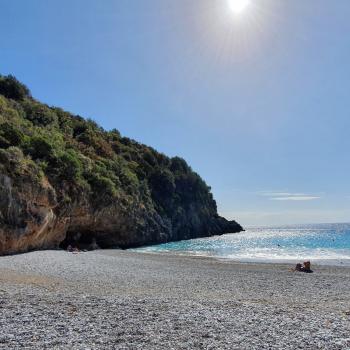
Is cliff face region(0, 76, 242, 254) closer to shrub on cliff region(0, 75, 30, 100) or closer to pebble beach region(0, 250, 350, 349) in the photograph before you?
shrub on cliff region(0, 75, 30, 100)

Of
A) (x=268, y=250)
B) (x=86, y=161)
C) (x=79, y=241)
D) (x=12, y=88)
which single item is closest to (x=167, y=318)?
(x=79, y=241)

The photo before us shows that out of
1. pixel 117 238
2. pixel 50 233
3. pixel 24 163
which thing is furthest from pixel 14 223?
pixel 117 238

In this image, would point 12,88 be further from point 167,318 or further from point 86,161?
point 167,318

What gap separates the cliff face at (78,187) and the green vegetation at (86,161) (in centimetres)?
11

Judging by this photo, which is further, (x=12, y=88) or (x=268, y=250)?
(x=12, y=88)

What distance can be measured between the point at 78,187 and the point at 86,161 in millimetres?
9784

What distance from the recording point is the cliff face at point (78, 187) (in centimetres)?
3133

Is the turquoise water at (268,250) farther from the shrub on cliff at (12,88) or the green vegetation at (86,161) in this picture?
the shrub on cliff at (12,88)

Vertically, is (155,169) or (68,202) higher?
(155,169)

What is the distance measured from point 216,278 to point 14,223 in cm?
1664

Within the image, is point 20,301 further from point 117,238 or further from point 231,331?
point 117,238

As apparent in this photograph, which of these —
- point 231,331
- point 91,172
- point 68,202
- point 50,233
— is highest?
point 91,172

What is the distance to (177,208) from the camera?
9662 centimetres

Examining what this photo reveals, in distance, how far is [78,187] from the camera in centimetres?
4253
